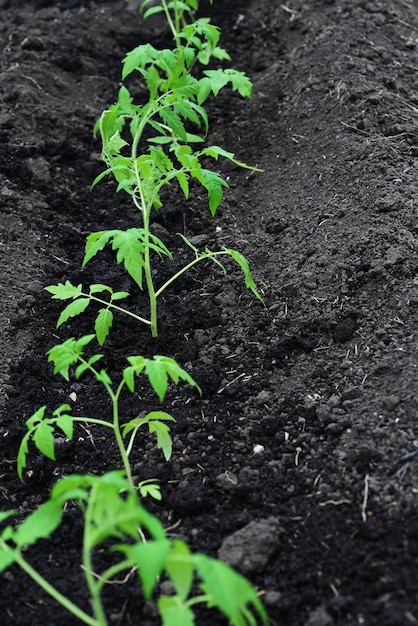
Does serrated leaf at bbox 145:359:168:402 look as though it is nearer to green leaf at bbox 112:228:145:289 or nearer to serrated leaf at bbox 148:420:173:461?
serrated leaf at bbox 148:420:173:461

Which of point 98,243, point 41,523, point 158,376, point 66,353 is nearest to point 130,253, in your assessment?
point 98,243

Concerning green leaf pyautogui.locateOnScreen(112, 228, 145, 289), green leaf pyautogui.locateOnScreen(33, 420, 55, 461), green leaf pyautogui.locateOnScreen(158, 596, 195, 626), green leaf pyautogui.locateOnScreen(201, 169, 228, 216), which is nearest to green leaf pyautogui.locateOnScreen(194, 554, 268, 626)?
green leaf pyautogui.locateOnScreen(158, 596, 195, 626)

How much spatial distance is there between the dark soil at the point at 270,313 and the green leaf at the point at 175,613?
17.3 inches

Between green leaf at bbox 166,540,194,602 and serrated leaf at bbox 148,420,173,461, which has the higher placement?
green leaf at bbox 166,540,194,602

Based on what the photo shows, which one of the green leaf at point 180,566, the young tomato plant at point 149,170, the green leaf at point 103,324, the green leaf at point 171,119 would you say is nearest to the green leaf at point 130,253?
the young tomato plant at point 149,170

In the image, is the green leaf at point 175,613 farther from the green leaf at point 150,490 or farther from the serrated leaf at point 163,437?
the serrated leaf at point 163,437

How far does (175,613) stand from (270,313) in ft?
5.90

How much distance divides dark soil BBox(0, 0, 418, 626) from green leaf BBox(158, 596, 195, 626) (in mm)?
439

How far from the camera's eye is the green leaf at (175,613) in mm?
2029

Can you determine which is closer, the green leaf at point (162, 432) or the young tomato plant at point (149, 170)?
the green leaf at point (162, 432)

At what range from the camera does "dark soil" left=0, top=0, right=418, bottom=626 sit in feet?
8.56

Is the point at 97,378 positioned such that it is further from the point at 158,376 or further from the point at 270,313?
the point at 270,313

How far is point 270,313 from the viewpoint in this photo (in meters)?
3.63

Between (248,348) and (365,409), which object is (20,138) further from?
(365,409)
